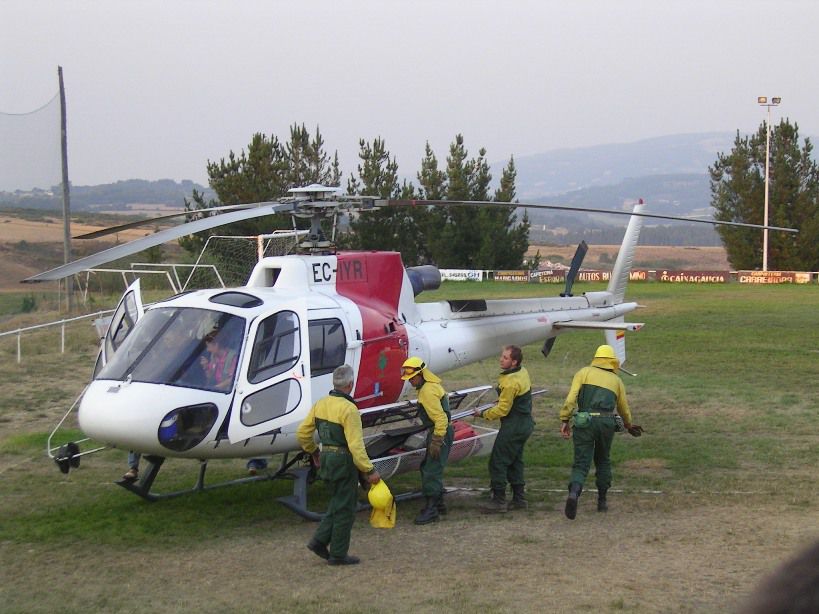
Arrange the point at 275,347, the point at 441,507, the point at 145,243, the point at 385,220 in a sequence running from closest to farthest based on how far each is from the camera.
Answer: the point at 145,243 < the point at 275,347 < the point at 441,507 < the point at 385,220

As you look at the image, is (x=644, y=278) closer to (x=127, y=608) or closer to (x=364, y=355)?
(x=364, y=355)

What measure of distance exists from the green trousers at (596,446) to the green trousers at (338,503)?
231 cm

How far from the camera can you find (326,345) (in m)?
8.80

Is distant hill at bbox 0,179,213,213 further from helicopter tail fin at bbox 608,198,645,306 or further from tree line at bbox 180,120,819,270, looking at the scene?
helicopter tail fin at bbox 608,198,645,306

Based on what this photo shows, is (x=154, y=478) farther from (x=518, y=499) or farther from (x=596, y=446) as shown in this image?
(x=596, y=446)

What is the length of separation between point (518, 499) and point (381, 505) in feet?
6.50

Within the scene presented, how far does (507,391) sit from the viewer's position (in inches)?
348

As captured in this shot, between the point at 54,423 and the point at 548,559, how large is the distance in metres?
8.27

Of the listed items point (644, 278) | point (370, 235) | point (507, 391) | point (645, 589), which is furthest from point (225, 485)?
point (644, 278)

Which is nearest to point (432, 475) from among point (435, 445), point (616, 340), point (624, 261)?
point (435, 445)

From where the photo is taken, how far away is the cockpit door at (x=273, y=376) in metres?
8.00

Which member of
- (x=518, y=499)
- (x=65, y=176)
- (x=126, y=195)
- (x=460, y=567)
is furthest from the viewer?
(x=126, y=195)

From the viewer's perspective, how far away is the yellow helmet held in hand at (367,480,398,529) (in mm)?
7359

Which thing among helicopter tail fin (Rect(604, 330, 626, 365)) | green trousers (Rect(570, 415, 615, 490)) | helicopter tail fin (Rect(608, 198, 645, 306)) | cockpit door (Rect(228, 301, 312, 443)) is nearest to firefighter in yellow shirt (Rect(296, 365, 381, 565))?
cockpit door (Rect(228, 301, 312, 443))
